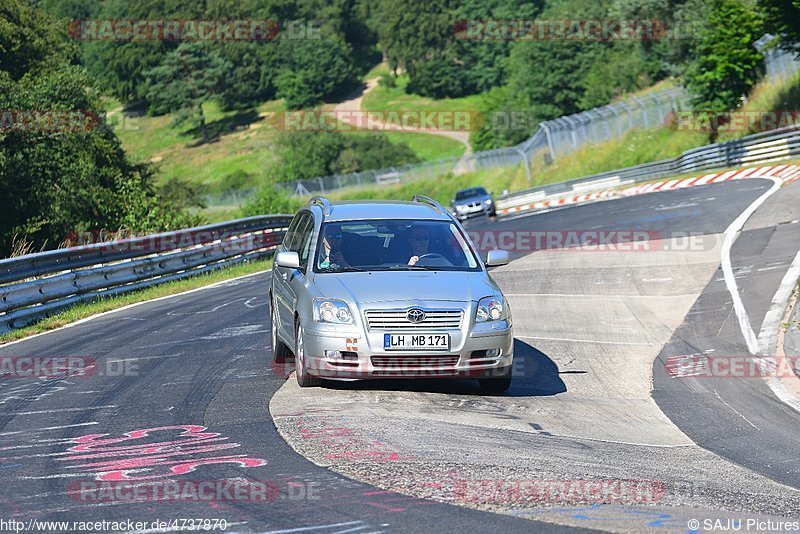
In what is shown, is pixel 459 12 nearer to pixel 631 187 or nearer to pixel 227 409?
pixel 631 187

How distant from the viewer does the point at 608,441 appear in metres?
8.44

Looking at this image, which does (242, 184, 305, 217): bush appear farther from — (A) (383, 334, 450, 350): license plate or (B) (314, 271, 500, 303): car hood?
(A) (383, 334, 450, 350): license plate

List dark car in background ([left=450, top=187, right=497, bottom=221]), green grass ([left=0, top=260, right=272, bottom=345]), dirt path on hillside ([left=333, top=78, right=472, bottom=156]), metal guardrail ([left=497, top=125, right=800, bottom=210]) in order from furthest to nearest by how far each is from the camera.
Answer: dirt path on hillside ([left=333, top=78, right=472, bottom=156]), dark car in background ([left=450, top=187, right=497, bottom=221]), metal guardrail ([left=497, top=125, right=800, bottom=210]), green grass ([left=0, top=260, right=272, bottom=345])

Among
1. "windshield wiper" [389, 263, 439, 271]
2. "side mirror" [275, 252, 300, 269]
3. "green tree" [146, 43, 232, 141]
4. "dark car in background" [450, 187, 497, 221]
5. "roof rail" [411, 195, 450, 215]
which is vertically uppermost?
"green tree" [146, 43, 232, 141]

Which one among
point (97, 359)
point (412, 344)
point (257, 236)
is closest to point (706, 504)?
point (412, 344)

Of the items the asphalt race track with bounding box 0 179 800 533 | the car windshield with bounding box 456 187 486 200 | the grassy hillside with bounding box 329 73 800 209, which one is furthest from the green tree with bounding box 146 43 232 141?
the asphalt race track with bounding box 0 179 800 533

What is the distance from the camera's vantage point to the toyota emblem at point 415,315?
9594mm

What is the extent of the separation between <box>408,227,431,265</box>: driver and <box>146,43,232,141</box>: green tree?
117213 millimetres

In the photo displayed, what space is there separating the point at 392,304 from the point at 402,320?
0.17m

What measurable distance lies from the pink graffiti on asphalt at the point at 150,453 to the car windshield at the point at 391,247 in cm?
274

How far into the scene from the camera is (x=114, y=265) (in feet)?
66.3

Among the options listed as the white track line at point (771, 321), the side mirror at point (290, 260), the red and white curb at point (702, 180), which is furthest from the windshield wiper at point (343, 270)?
the red and white curb at point (702, 180)

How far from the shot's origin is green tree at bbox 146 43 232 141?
12544 cm

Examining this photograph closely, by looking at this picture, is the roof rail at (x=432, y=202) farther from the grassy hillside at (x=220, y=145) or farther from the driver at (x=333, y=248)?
the grassy hillside at (x=220, y=145)
